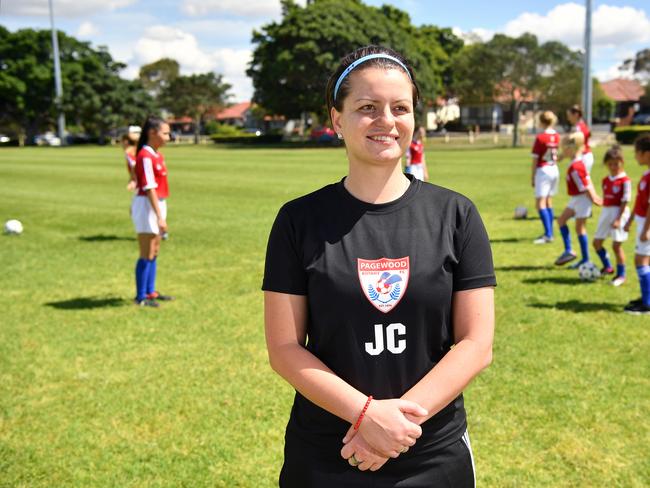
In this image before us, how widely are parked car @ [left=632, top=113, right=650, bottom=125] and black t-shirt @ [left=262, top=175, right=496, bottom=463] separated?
87345 mm

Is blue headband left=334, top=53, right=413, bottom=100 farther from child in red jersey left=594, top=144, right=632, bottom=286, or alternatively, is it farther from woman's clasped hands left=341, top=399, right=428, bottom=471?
child in red jersey left=594, top=144, right=632, bottom=286

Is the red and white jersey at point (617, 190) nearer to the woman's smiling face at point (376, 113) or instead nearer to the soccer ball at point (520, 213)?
the soccer ball at point (520, 213)

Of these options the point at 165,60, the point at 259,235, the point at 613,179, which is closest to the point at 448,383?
the point at 613,179

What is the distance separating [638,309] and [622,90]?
103 meters

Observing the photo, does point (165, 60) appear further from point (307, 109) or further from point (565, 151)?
point (565, 151)

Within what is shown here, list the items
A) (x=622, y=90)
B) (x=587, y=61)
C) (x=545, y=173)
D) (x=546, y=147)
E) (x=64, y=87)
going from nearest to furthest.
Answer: (x=546, y=147), (x=545, y=173), (x=587, y=61), (x=64, y=87), (x=622, y=90)

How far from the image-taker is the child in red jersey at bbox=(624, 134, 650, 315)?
7.55 meters

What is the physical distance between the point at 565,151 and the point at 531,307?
351 cm

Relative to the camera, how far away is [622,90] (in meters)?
99.2

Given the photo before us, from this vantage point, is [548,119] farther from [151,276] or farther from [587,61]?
[587,61]

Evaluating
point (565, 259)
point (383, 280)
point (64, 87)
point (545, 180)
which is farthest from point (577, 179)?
point (64, 87)

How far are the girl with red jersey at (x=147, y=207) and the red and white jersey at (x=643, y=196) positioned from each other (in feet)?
18.9

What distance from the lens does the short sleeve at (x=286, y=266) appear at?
89.3 inches

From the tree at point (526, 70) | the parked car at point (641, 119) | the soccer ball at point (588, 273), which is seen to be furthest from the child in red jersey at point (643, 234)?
the parked car at point (641, 119)
